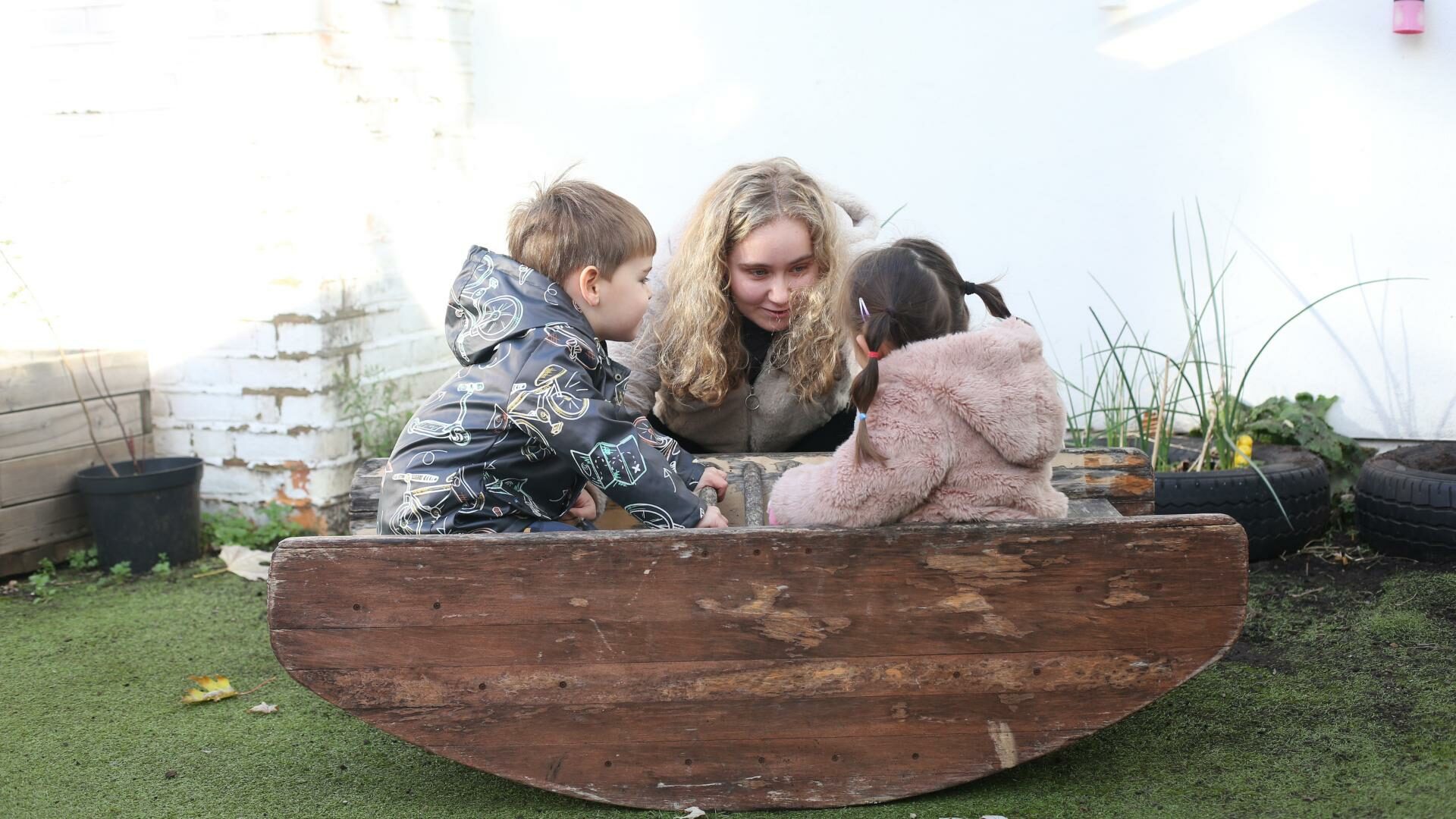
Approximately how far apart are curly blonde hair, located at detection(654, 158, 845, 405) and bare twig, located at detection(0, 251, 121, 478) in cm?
216

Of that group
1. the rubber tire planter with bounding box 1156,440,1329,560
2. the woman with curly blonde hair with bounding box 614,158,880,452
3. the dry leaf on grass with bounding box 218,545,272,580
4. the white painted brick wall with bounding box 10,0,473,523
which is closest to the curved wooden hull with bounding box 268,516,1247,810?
the woman with curly blonde hair with bounding box 614,158,880,452

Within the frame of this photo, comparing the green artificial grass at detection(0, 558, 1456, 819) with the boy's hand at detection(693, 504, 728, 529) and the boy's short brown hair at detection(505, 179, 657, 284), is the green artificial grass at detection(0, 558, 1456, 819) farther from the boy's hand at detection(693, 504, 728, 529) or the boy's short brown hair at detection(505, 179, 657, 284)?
the boy's short brown hair at detection(505, 179, 657, 284)

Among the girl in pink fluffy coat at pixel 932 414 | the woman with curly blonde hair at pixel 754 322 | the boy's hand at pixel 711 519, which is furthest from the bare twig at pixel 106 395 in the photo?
the girl in pink fluffy coat at pixel 932 414

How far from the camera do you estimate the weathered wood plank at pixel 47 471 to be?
4.21 meters

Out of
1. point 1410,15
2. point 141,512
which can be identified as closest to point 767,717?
point 141,512

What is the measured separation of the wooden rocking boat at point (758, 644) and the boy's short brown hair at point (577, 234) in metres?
0.64

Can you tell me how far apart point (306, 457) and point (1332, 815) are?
11.5ft

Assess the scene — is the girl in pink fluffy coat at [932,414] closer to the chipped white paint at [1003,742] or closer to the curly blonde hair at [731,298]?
the chipped white paint at [1003,742]

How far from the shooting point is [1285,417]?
14.3 feet

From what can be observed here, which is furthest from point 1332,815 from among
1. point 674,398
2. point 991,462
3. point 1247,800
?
point 674,398

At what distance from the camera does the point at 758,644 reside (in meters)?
2.36

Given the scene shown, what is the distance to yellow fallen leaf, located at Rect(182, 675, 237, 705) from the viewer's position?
3.22 meters

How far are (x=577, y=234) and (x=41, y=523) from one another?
2.72 m

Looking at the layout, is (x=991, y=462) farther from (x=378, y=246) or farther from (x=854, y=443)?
(x=378, y=246)
